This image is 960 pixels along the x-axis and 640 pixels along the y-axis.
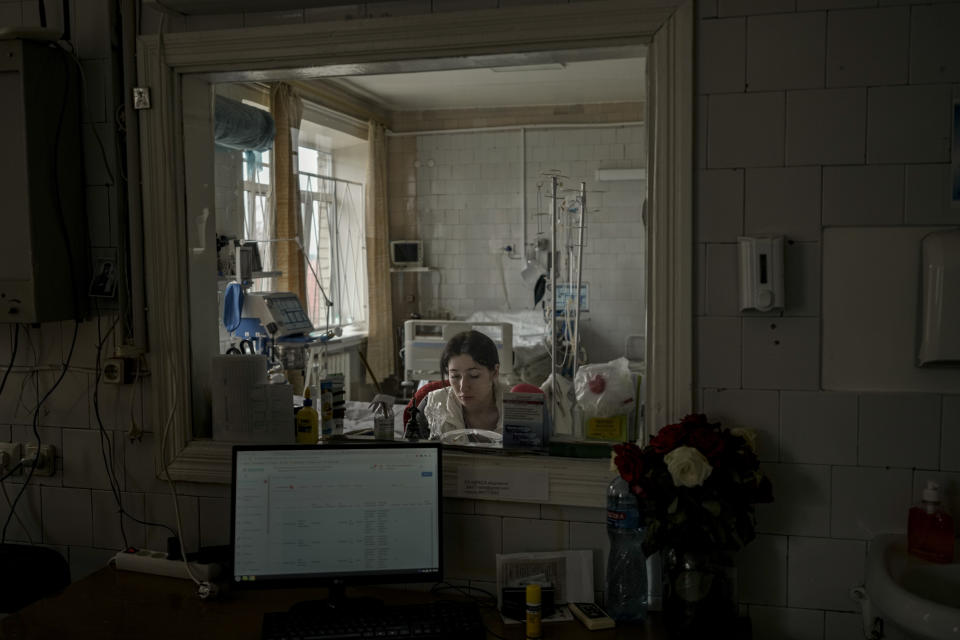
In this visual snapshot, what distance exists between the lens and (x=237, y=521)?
1816 millimetres

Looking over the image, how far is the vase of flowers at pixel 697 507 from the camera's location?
62.2 inches

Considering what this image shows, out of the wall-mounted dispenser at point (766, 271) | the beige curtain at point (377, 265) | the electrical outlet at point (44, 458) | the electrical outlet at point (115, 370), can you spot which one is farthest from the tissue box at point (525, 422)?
the beige curtain at point (377, 265)

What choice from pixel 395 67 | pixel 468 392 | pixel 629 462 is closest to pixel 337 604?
pixel 629 462

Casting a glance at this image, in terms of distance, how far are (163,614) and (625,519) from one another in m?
1.05

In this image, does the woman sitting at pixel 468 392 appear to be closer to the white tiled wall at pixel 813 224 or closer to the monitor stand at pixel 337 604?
the monitor stand at pixel 337 604

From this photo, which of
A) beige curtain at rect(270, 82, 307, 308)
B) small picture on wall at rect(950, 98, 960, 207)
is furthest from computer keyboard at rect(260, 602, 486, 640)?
beige curtain at rect(270, 82, 307, 308)

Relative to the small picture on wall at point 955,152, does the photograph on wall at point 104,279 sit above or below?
below

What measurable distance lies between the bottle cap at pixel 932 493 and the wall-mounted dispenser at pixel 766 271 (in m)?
0.46

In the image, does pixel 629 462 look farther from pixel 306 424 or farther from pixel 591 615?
pixel 306 424

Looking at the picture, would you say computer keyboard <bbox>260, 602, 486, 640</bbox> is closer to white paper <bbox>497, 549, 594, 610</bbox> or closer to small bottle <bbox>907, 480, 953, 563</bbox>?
white paper <bbox>497, 549, 594, 610</bbox>

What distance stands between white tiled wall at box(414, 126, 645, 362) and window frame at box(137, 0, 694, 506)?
4.27m

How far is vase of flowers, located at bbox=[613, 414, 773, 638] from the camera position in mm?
1579

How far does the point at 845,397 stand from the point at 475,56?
114 cm

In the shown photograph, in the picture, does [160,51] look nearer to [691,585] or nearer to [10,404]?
[10,404]
